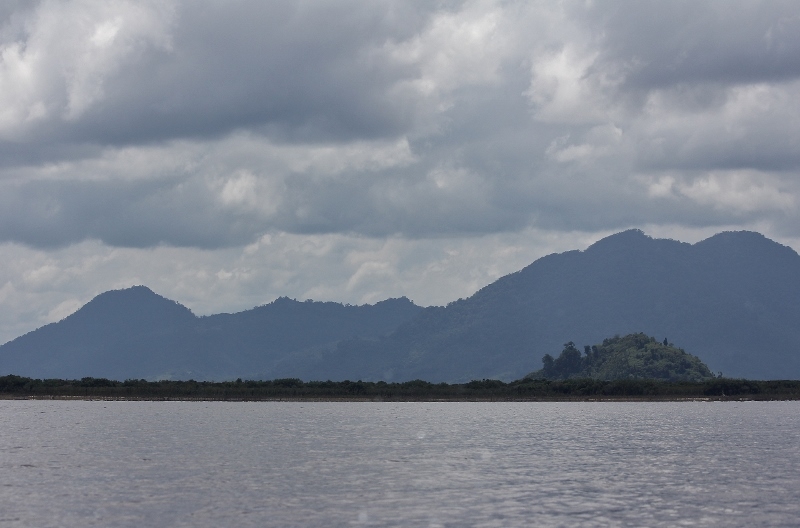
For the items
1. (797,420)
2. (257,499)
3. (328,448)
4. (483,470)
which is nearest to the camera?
(257,499)

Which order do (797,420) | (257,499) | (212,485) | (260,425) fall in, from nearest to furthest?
(257,499) → (212,485) → (260,425) → (797,420)

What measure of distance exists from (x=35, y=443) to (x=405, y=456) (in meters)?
47.6

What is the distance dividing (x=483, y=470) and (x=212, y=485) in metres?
24.2

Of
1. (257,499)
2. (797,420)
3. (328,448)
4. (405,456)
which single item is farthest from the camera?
(797,420)

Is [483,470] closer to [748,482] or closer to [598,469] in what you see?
[598,469]

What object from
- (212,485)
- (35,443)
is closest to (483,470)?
(212,485)

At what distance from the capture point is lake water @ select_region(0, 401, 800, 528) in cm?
6412

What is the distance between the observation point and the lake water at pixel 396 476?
64125 mm

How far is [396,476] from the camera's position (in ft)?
273

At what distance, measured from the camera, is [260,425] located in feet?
515

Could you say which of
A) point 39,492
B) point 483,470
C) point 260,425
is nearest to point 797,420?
point 260,425

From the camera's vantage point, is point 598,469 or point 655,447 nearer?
point 598,469

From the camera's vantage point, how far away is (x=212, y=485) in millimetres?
78625

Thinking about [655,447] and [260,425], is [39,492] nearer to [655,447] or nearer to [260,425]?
[655,447]
